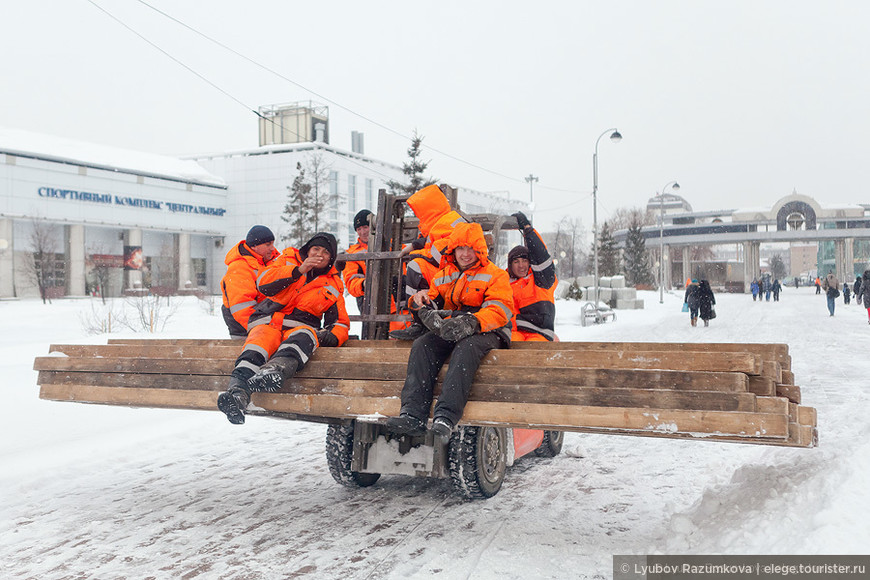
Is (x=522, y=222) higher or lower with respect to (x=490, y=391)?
higher

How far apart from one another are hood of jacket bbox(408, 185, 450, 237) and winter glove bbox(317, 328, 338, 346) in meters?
1.15

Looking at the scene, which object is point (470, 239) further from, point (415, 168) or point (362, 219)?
point (415, 168)

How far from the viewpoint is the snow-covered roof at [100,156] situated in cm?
4562

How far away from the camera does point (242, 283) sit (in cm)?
532

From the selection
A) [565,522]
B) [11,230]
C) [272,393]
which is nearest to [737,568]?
[565,522]

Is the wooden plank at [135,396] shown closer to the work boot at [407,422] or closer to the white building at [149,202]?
the work boot at [407,422]

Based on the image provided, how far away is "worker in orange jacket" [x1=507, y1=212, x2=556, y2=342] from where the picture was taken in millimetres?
5910

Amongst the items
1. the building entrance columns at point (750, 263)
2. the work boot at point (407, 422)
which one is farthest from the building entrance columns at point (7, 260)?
the building entrance columns at point (750, 263)

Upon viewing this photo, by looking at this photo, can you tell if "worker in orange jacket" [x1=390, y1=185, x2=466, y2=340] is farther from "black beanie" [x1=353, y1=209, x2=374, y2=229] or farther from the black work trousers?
"black beanie" [x1=353, y1=209, x2=374, y2=229]

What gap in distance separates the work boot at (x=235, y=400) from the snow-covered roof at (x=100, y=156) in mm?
46920

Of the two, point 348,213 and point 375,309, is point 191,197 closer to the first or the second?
point 348,213

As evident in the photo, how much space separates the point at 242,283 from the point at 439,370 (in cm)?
186

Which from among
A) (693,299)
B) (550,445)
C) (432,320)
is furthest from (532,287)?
(693,299)

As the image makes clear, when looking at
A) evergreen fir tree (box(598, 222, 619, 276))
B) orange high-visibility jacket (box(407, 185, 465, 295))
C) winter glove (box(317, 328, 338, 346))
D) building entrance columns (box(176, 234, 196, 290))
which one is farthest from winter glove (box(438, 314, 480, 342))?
evergreen fir tree (box(598, 222, 619, 276))
